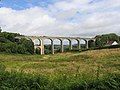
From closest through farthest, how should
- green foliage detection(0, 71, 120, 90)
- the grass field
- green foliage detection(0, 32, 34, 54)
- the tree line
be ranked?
green foliage detection(0, 71, 120, 90) < the grass field < green foliage detection(0, 32, 34, 54) < the tree line

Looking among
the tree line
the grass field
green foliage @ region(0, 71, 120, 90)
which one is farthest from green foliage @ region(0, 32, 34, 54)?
green foliage @ region(0, 71, 120, 90)

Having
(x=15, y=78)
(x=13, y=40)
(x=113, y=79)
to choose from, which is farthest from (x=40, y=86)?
(x=13, y=40)

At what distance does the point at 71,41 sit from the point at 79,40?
552 cm

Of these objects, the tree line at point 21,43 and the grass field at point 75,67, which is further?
the tree line at point 21,43

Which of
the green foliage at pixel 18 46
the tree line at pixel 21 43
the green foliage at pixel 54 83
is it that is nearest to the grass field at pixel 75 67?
the green foliage at pixel 54 83

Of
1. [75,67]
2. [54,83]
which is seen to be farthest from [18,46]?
[54,83]

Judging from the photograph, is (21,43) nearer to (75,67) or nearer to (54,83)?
(75,67)

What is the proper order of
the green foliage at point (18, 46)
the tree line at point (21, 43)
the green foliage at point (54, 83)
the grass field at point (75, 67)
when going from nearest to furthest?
1. the green foliage at point (54, 83)
2. the grass field at point (75, 67)
3. the green foliage at point (18, 46)
4. the tree line at point (21, 43)

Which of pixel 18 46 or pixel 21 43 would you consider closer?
pixel 18 46

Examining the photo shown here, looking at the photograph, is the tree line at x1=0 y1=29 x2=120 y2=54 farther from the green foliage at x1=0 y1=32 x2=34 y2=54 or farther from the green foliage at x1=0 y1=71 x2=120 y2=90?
the green foliage at x1=0 y1=71 x2=120 y2=90

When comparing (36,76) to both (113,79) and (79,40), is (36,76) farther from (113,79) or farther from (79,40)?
(79,40)

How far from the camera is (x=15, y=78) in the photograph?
15.1 metres

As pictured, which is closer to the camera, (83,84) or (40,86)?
(83,84)

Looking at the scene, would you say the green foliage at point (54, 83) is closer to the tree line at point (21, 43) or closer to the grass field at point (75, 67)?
the grass field at point (75, 67)
